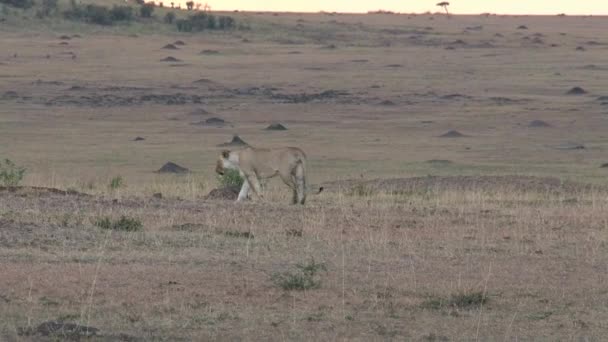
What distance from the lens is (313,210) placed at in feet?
52.1

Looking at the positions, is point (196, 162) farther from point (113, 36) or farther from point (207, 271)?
point (113, 36)

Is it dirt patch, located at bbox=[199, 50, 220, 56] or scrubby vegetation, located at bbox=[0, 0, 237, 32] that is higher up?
scrubby vegetation, located at bbox=[0, 0, 237, 32]

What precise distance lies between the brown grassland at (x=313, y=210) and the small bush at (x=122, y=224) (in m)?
0.10

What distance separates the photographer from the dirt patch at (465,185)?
20.1m

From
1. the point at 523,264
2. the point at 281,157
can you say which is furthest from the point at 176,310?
the point at 281,157

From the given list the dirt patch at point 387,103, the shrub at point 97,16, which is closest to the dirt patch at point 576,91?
the dirt patch at point 387,103

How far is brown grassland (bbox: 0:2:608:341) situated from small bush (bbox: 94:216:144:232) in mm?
97

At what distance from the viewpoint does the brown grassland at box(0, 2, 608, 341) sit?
954cm

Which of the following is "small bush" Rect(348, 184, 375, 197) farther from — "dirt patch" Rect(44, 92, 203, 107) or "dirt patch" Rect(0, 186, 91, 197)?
"dirt patch" Rect(44, 92, 203, 107)

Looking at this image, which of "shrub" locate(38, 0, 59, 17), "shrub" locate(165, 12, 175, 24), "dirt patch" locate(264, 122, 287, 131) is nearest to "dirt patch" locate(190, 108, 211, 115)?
"dirt patch" locate(264, 122, 287, 131)

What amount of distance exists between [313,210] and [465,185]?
18.1 feet

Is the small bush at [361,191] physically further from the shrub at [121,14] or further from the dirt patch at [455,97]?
the shrub at [121,14]

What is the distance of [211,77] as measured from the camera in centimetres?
5081

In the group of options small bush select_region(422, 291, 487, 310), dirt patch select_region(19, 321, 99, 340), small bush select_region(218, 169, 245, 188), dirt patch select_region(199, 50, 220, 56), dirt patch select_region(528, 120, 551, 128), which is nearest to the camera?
dirt patch select_region(19, 321, 99, 340)
